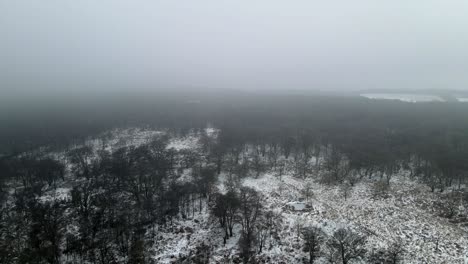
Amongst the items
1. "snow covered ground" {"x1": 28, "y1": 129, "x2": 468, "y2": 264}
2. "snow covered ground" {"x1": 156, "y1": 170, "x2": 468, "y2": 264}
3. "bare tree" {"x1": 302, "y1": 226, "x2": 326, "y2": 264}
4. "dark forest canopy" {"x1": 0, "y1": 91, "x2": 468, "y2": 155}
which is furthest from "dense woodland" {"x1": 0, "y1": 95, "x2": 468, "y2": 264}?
"snow covered ground" {"x1": 156, "y1": 170, "x2": 468, "y2": 264}

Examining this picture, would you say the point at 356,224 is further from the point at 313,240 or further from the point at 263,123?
the point at 263,123

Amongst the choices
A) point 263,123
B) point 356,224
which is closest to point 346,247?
point 356,224

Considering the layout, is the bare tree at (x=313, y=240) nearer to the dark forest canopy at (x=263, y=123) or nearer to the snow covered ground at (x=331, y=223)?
the snow covered ground at (x=331, y=223)

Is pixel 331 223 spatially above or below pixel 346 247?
below

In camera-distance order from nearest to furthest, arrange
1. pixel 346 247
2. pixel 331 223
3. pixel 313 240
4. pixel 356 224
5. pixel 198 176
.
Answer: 1. pixel 346 247
2. pixel 313 240
3. pixel 356 224
4. pixel 331 223
5. pixel 198 176

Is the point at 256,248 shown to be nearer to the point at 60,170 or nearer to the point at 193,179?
the point at 193,179

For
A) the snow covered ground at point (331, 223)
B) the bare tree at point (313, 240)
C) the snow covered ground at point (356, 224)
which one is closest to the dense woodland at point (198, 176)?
the bare tree at point (313, 240)

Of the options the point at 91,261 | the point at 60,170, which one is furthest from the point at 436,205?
the point at 60,170

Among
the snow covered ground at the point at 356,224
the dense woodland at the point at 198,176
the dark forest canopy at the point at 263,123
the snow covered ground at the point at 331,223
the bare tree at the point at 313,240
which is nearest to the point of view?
the bare tree at the point at 313,240

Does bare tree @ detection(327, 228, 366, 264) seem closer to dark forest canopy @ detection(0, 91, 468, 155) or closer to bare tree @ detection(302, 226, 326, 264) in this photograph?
bare tree @ detection(302, 226, 326, 264)
